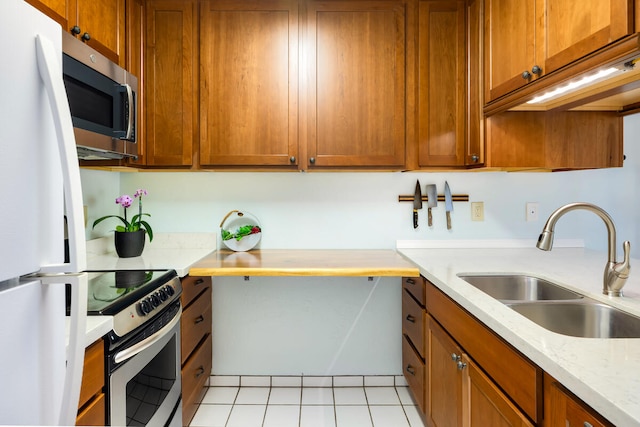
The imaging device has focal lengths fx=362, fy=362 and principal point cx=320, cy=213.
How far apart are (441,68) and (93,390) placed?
2051mm

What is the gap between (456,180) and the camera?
229 centimetres

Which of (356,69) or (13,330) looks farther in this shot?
(356,69)

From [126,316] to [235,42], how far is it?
1503 millimetres

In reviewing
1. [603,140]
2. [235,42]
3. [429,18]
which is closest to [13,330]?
[235,42]

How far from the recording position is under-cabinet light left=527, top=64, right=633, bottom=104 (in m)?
1.19

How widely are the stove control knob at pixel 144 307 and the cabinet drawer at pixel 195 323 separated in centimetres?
43

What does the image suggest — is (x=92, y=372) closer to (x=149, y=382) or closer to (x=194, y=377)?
(x=149, y=382)

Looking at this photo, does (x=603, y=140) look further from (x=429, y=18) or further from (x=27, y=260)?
(x=27, y=260)

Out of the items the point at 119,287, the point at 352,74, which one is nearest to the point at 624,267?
the point at 352,74

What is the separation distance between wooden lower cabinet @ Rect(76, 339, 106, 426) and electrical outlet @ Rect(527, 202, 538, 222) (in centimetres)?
232

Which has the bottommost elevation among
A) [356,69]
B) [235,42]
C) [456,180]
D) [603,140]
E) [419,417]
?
[419,417]

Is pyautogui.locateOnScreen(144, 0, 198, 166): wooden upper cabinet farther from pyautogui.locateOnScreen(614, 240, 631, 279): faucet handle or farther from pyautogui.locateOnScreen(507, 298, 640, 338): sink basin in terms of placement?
pyautogui.locateOnScreen(614, 240, 631, 279): faucet handle

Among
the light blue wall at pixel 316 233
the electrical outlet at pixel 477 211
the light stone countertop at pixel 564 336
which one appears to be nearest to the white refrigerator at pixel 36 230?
the light stone countertop at pixel 564 336

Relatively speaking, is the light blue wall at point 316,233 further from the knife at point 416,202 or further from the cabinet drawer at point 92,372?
the cabinet drawer at point 92,372
